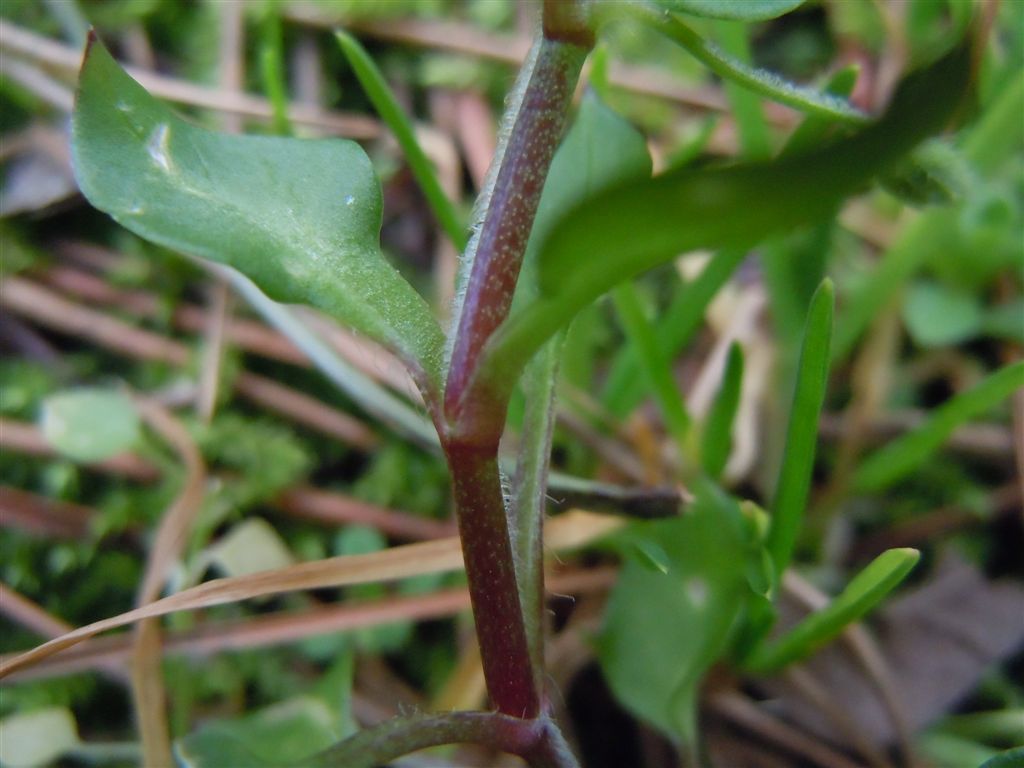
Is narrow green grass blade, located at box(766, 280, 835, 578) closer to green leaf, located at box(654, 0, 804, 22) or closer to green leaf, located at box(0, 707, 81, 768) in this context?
green leaf, located at box(654, 0, 804, 22)

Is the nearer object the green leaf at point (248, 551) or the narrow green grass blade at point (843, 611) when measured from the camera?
the narrow green grass blade at point (843, 611)

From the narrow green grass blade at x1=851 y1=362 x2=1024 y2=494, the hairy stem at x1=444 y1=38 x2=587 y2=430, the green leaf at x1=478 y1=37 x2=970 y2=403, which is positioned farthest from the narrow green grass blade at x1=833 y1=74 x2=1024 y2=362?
the green leaf at x1=478 y1=37 x2=970 y2=403

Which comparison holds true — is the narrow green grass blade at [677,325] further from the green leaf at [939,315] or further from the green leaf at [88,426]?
the green leaf at [88,426]

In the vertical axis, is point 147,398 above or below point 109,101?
below

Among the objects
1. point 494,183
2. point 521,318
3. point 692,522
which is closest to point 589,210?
point 521,318

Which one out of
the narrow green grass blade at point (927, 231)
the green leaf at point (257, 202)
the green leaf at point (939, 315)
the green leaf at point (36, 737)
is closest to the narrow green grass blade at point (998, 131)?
the narrow green grass blade at point (927, 231)

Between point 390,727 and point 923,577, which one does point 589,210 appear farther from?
point 923,577
